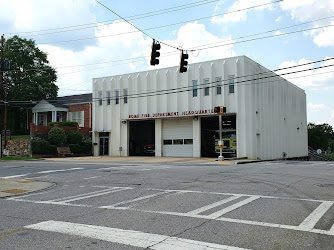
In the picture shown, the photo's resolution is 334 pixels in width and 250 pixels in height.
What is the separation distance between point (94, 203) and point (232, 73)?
25.2 metres

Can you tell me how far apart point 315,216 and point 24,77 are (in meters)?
50.5

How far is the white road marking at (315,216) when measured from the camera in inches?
249

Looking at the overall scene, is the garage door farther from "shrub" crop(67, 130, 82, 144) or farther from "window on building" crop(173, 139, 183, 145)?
"shrub" crop(67, 130, 82, 144)

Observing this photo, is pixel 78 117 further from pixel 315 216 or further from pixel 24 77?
pixel 315 216

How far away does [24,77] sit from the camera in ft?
167

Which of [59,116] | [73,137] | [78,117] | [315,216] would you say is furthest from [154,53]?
[59,116]

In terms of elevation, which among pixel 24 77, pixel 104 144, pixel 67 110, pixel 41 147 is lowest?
pixel 41 147

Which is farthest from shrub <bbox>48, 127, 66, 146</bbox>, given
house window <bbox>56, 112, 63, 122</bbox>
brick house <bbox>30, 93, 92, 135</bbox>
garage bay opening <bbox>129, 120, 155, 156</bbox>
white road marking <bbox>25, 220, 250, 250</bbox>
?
white road marking <bbox>25, 220, 250, 250</bbox>

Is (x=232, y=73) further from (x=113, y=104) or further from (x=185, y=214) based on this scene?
(x=185, y=214)

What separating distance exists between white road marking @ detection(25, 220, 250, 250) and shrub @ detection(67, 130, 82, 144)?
1314 inches

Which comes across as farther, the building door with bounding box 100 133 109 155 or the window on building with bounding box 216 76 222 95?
the building door with bounding box 100 133 109 155

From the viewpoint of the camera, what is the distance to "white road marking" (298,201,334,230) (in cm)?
634

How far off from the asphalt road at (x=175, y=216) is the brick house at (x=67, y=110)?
112 feet

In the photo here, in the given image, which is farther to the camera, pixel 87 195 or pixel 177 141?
pixel 177 141
